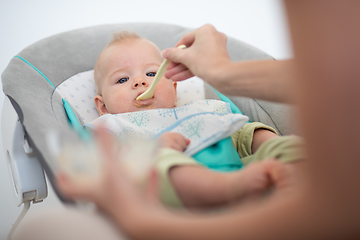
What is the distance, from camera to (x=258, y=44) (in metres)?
2.21

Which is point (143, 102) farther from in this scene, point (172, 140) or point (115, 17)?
point (115, 17)

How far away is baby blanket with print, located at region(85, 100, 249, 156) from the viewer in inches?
31.4

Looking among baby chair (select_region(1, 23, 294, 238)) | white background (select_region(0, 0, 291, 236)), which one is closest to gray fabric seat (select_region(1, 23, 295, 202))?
baby chair (select_region(1, 23, 294, 238))

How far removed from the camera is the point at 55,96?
1.08 meters

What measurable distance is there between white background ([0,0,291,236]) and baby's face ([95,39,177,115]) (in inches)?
28.6

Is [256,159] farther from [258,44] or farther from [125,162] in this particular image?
[258,44]

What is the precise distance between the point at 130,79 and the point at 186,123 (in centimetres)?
31

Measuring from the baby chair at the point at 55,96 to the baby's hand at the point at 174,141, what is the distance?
→ 24cm

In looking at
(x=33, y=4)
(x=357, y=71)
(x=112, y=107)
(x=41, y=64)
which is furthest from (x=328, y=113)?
(x=33, y=4)

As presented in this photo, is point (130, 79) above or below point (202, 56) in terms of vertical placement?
below

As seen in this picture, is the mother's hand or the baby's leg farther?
the mother's hand

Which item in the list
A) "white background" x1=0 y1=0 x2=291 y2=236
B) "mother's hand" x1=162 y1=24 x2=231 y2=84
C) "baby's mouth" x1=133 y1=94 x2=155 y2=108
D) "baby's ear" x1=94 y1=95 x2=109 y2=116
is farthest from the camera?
"white background" x1=0 y1=0 x2=291 y2=236

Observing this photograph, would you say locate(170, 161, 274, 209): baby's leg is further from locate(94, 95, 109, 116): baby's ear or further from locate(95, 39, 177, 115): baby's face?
locate(94, 95, 109, 116): baby's ear

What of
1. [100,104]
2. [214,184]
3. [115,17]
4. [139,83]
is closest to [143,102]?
[139,83]
